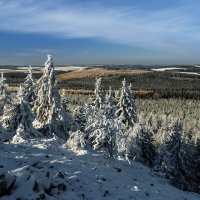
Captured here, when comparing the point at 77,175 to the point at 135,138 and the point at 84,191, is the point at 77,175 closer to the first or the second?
the point at 84,191

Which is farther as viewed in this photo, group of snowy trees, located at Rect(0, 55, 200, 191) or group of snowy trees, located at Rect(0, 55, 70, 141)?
group of snowy trees, located at Rect(0, 55, 70, 141)

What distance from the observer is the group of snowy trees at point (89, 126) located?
14281mm

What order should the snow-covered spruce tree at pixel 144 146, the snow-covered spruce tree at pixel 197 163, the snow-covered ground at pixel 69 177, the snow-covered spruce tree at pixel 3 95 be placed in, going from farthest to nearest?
1. the snow-covered spruce tree at pixel 197 163
2. the snow-covered spruce tree at pixel 144 146
3. the snow-covered spruce tree at pixel 3 95
4. the snow-covered ground at pixel 69 177

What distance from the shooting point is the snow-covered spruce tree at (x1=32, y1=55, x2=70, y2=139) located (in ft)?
64.0

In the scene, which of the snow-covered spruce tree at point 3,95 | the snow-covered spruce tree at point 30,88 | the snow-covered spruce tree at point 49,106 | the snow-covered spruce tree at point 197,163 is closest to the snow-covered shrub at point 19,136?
the snow-covered spruce tree at point 49,106

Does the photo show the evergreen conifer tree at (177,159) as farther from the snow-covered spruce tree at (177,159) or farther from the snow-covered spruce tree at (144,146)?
the snow-covered spruce tree at (144,146)

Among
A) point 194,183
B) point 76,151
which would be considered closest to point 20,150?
point 76,151

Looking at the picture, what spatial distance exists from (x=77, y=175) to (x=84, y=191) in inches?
70.1

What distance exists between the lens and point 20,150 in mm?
11930

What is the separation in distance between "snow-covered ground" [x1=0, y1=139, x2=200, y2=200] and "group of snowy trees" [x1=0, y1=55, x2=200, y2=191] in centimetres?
150

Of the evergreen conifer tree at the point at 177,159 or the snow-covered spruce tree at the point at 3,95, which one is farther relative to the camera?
the evergreen conifer tree at the point at 177,159

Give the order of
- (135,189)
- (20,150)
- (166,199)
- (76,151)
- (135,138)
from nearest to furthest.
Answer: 1. (166,199)
2. (135,189)
3. (20,150)
4. (76,151)
5. (135,138)

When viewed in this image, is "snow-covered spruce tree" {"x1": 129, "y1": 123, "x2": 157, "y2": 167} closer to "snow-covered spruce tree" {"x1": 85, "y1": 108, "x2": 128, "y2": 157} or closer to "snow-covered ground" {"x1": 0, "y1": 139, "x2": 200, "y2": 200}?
"snow-covered ground" {"x1": 0, "y1": 139, "x2": 200, "y2": 200}

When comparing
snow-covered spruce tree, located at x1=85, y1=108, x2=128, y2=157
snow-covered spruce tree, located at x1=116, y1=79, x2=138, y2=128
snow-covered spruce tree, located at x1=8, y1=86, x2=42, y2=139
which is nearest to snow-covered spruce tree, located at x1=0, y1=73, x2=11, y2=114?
snow-covered spruce tree, located at x1=8, y1=86, x2=42, y2=139
